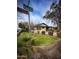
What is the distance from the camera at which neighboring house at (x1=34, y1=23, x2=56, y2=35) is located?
1709 mm

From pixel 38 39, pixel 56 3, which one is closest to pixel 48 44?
pixel 38 39

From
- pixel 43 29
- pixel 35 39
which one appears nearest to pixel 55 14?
pixel 43 29

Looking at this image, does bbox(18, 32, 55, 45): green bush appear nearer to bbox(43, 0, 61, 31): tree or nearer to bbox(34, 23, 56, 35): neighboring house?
bbox(34, 23, 56, 35): neighboring house

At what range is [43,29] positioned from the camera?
1.72 metres

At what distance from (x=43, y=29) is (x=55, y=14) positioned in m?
0.21

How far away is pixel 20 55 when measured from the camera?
1683mm

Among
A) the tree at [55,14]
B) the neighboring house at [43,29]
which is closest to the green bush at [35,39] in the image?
the neighboring house at [43,29]

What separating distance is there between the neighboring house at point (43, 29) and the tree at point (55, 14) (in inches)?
3.3

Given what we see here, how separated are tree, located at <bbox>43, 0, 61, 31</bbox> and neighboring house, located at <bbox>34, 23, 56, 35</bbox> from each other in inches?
3.3

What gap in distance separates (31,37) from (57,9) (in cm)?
41

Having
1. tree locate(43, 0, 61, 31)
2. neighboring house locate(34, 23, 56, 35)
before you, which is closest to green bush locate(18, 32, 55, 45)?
neighboring house locate(34, 23, 56, 35)
